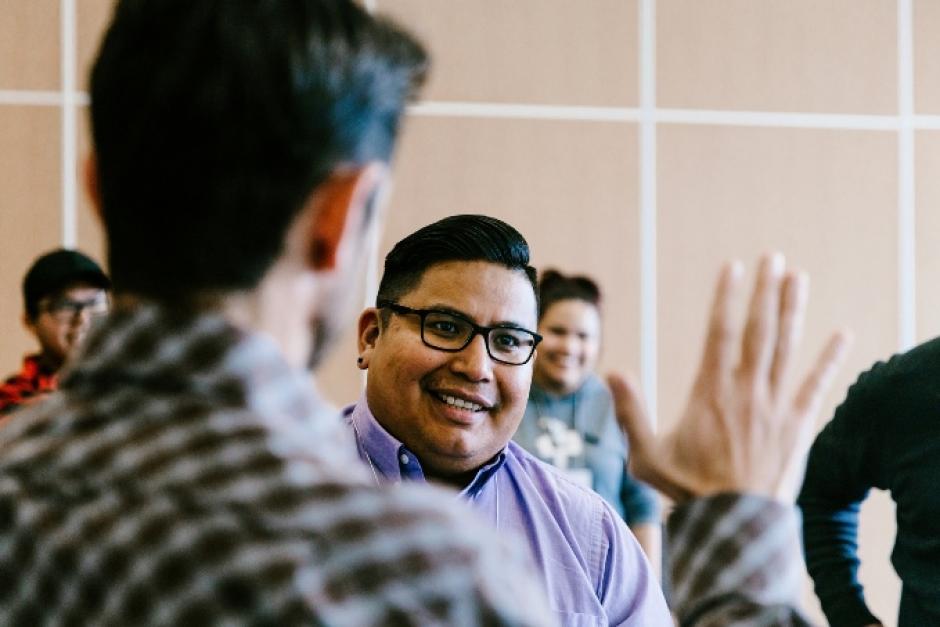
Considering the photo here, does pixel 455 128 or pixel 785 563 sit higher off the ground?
pixel 455 128

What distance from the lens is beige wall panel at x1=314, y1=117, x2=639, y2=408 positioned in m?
4.25

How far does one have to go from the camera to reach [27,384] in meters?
2.83

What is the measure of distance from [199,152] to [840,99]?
428 centimetres

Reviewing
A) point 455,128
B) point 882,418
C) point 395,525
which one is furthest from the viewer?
point 455,128

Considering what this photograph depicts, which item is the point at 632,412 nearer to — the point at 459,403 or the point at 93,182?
the point at 93,182

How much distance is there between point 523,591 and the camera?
624 mm

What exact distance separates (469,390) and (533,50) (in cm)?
283

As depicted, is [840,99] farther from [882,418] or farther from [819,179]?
[882,418]

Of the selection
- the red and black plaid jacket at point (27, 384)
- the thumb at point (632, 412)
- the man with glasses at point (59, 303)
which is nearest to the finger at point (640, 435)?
the thumb at point (632, 412)

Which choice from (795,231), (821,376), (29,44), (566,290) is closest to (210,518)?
(821,376)

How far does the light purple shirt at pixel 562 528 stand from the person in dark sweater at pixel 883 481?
465 millimetres

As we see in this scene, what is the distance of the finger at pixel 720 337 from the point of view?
30.5 inches

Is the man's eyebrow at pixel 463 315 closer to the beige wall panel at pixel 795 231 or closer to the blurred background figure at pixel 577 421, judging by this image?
the blurred background figure at pixel 577 421

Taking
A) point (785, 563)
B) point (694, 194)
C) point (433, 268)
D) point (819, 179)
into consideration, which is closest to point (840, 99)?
point (819, 179)
